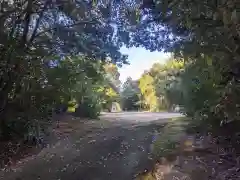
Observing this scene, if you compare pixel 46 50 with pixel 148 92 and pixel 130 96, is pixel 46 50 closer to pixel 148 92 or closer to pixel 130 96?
pixel 148 92

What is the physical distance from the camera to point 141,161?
285 inches

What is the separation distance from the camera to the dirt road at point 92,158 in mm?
6562

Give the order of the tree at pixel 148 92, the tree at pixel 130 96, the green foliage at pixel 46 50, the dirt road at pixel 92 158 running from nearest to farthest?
1. the dirt road at pixel 92 158
2. the green foliage at pixel 46 50
3. the tree at pixel 148 92
4. the tree at pixel 130 96

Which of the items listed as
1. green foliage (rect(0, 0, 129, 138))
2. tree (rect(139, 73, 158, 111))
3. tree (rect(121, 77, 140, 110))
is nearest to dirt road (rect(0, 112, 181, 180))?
green foliage (rect(0, 0, 129, 138))

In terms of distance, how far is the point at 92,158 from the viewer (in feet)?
25.5

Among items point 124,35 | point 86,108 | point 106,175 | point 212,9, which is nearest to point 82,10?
point 124,35

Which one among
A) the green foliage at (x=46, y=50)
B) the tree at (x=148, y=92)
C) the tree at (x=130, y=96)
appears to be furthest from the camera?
the tree at (x=130, y=96)

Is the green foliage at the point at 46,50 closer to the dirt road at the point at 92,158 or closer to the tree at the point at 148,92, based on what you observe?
the dirt road at the point at 92,158

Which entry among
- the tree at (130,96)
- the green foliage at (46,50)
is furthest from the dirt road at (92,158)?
the tree at (130,96)

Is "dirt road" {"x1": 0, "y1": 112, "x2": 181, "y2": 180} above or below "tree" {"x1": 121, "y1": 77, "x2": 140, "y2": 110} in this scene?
below

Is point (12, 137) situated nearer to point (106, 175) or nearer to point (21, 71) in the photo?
point (21, 71)

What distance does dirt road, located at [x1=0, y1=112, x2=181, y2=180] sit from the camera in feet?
21.5

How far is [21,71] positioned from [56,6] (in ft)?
7.82

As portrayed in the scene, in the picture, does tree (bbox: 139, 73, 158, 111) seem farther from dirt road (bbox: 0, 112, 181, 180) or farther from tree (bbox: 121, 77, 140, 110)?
dirt road (bbox: 0, 112, 181, 180)
